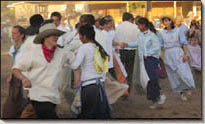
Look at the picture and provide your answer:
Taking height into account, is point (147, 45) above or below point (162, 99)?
above

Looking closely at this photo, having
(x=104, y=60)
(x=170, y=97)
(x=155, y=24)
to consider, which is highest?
(x=155, y=24)

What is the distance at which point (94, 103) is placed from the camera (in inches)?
248

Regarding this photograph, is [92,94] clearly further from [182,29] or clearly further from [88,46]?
[182,29]

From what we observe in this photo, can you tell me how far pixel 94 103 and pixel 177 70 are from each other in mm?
1488

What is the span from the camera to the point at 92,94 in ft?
20.5

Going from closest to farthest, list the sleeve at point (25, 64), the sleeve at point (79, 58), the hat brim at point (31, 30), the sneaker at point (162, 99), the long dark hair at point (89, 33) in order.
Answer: the sleeve at point (25, 64), the sleeve at point (79, 58), the long dark hair at point (89, 33), the hat brim at point (31, 30), the sneaker at point (162, 99)

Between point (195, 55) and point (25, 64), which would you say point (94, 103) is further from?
point (195, 55)

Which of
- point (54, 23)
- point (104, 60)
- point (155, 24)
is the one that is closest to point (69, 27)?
point (54, 23)

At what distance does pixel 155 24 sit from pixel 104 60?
932 millimetres

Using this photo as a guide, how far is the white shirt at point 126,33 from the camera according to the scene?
6.78 metres

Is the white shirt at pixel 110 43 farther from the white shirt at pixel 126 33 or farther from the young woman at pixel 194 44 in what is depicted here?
the young woman at pixel 194 44

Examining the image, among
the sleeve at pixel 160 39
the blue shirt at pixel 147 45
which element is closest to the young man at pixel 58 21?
the blue shirt at pixel 147 45

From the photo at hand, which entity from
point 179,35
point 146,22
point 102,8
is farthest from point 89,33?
point 179,35

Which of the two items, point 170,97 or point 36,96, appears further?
point 170,97
